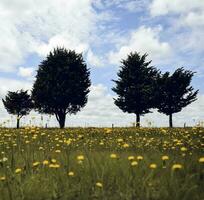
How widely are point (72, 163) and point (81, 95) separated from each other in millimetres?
37421

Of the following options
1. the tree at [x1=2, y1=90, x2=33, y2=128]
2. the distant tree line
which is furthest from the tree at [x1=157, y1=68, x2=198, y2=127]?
the tree at [x1=2, y1=90, x2=33, y2=128]

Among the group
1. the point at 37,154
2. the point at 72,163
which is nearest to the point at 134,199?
the point at 72,163

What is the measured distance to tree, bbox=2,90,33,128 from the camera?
53.3m

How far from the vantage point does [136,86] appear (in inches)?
1668

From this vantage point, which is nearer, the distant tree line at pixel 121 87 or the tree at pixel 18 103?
the distant tree line at pixel 121 87

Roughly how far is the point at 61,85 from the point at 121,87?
25.3 ft

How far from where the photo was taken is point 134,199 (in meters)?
4.34

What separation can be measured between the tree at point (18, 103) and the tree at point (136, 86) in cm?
1689

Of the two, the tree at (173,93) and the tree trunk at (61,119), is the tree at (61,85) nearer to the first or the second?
the tree trunk at (61,119)

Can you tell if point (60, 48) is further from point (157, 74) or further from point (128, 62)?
point (157, 74)

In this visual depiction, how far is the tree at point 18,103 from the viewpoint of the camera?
2098 inches

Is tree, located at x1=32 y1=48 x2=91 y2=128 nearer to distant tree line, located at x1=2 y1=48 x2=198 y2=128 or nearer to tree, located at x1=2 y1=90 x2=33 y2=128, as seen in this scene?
distant tree line, located at x1=2 y1=48 x2=198 y2=128

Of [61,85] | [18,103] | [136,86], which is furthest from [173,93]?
[18,103]

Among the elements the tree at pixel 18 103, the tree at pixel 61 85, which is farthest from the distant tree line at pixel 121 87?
the tree at pixel 18 103
